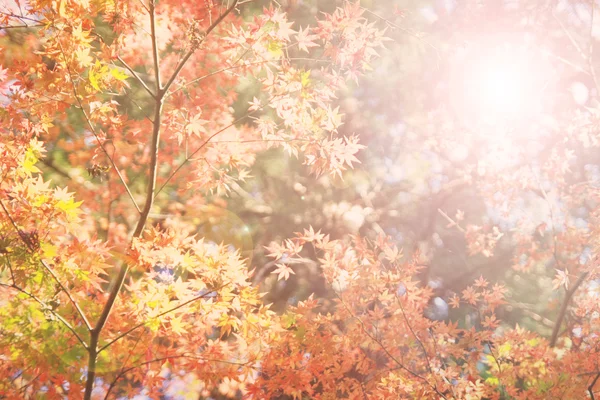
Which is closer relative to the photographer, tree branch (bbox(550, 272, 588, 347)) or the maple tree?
the maple tree

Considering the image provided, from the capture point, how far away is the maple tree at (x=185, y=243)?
282cm

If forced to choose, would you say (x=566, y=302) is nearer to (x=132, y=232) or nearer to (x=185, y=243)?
(x=185, y=243)

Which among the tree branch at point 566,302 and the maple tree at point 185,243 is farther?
the tree branch at point 566,302

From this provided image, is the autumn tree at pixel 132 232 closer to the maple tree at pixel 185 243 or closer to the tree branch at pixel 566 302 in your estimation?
the maple tree at pixel 185 243

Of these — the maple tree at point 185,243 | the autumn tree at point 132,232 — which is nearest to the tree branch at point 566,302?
the maple tree at point 185,243

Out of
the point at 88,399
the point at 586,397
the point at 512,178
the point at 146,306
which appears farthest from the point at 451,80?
the point at 88,399

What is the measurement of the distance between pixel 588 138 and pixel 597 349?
497 cm

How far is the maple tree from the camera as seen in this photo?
9.24 feet

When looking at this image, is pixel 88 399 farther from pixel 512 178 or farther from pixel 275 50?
pixel 512 178

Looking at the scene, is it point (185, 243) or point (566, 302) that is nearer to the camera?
point (185, 243)

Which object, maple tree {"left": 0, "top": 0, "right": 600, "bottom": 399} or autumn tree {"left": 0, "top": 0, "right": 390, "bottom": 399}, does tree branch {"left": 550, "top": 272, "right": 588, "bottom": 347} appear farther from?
autumn tree {"left": 0, "top": 0, "right": 390, "bottom": 399}

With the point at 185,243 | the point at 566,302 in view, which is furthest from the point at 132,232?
the point at 566,302

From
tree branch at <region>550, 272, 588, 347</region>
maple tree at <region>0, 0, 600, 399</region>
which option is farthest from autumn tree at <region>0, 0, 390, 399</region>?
tree branch at <region>550, 272, 588, 347</region>

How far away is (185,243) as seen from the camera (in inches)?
122
